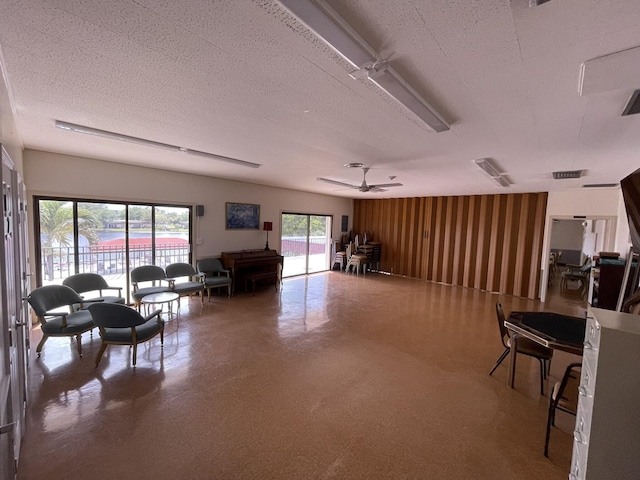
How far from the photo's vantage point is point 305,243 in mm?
8758

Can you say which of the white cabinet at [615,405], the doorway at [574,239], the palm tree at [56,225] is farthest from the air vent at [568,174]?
the palm tree at [56,225]

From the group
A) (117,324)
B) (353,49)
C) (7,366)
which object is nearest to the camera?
(353,49)

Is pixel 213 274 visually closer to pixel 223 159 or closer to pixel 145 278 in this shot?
pixel 145 278

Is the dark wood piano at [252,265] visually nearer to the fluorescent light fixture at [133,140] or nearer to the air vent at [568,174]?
the fluorescent light fixture at [133,140]

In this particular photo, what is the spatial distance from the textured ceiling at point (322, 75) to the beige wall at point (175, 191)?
1037mm

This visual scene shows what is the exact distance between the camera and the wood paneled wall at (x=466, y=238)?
22.1 ft

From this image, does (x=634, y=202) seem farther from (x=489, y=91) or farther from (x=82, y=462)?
(x=82, y=462)

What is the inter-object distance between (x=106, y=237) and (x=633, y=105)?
6.77 m

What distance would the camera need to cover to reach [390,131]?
2686mm

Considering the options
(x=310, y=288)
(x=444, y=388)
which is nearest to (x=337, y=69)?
(x=444, y=388)

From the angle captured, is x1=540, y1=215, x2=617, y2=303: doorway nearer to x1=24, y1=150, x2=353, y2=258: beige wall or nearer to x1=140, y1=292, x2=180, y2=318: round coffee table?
x1=24, y1=150, x2=353, y2=258: beige wall

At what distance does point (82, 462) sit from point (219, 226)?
4894 millimetres

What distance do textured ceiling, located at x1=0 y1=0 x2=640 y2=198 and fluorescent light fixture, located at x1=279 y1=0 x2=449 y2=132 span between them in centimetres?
5

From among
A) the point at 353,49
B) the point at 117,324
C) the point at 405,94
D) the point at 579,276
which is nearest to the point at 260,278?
the point at 117,324
